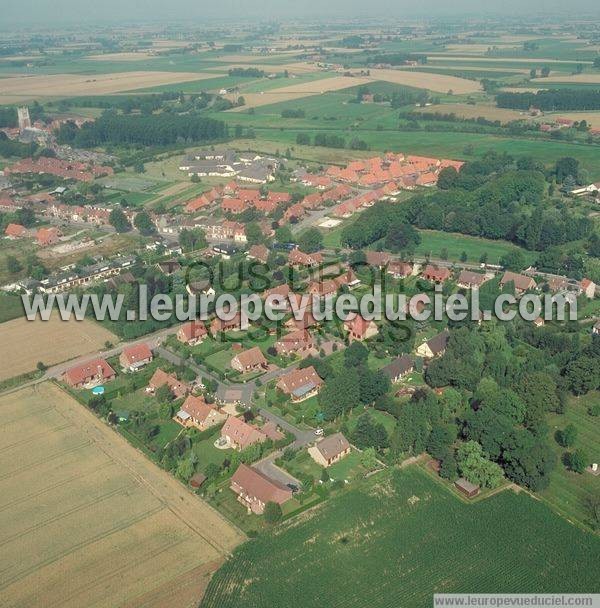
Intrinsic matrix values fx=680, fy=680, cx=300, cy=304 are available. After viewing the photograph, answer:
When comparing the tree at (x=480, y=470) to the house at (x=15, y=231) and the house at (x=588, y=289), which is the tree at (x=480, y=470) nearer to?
the house at (x=588, y=289)

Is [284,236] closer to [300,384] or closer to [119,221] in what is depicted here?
[119,221]

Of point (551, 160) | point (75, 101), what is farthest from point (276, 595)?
point (75, 101)

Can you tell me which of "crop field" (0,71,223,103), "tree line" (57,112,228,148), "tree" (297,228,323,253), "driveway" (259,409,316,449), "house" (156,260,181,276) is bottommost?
"driveway" (259,409,316,449)

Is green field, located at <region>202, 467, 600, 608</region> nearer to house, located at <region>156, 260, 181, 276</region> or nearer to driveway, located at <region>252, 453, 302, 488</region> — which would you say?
driveway, located at <region>252, 453, 302, 488</region>

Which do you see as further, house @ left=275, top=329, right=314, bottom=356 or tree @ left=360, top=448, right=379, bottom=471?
house @ left=275, top=329, right=314, bottom=356

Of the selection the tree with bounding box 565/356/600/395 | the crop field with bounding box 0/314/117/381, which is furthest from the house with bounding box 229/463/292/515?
the crop field with bounding box 0/314/117/381

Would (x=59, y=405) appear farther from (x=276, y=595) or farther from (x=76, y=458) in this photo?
(x=276, y=595)

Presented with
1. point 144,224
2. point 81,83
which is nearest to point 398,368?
point 144,224
